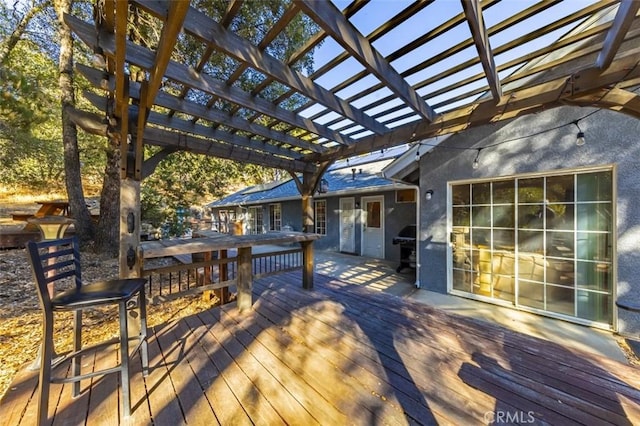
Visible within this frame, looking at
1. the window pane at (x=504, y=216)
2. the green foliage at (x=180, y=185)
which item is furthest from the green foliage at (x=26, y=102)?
the window pane at (x=504, y=216)

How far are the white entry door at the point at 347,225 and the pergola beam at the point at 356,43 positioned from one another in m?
6.55

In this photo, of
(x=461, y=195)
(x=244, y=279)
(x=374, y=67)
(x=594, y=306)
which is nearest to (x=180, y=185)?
(x=244, y=279)

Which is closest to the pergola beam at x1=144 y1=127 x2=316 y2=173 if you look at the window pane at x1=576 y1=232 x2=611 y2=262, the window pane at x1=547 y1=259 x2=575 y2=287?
the window pane at x1=547 y1=259 x2=575 y2=287

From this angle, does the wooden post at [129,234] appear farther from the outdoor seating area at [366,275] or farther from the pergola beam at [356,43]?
the pergola beam at [356,43]

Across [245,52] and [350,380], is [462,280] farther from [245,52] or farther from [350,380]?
[245,52]

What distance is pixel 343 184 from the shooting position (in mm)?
8789

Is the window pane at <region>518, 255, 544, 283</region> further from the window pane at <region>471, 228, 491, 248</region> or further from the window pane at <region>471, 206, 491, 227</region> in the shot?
the window pane at <region>471, 206, 491, 227</region>

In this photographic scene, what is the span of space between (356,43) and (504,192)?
385 centimetres

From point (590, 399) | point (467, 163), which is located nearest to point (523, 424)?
point (590, 399)

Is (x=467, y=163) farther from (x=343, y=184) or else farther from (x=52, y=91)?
(x=52, y=91)

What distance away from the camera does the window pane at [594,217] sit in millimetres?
3508

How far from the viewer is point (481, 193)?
4547 mm

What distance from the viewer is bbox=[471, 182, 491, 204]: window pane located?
4.48 meters

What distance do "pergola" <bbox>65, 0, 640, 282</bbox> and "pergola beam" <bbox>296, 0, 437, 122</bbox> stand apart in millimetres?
12
